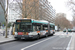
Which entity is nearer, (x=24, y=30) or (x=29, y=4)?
(x=24, y=30)

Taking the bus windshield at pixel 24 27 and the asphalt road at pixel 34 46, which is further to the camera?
the bus windshield at pixel 24 27

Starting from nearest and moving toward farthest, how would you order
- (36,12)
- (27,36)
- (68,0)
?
1. (27,36)
2. (68,0)
3. (36,12)

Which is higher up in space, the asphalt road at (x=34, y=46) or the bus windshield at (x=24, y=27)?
the bus windshield at (x=24, y=27)

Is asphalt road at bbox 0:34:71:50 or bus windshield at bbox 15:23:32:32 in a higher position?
bus windshield at bbox 15:23:32:32

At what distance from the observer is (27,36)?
15.0 metres

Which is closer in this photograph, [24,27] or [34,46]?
[34,46]

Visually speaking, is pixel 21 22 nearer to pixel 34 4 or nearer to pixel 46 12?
pixel 34 4

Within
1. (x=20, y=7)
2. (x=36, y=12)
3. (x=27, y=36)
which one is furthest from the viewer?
(x=36, y=12)

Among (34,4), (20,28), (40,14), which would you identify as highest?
(34,4)

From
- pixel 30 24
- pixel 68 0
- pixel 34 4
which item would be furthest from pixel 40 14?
pixel 30 24

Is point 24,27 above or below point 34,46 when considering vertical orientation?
above

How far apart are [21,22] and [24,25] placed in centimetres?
61

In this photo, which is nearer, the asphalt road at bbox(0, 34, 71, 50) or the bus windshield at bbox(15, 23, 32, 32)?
the asphalt road at bbox(0, 34, 71, 50)

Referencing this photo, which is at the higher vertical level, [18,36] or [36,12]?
[36,12]
